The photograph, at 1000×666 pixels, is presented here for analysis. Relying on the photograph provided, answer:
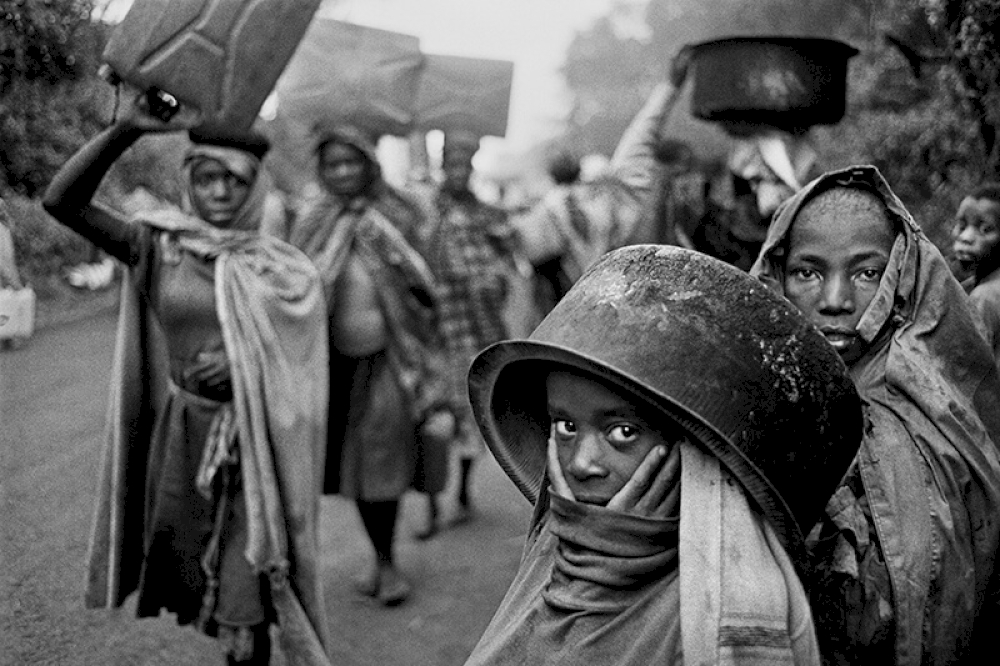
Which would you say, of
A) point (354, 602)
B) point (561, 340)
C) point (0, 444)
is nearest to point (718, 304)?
point (561, 340)

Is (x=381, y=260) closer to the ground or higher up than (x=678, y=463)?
closer to the ground

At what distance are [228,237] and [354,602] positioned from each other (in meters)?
2.28

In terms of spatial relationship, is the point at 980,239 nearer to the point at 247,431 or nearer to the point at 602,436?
the point at 602,436

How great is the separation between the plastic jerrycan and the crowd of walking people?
6.3 inches

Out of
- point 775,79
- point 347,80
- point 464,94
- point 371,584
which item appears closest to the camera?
point 775,79

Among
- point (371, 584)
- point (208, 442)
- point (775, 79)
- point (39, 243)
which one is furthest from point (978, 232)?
point (371, 584)

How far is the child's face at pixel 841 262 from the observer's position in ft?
8.55

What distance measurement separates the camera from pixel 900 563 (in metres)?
2.46

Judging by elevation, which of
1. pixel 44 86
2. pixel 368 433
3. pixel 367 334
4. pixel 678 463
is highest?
pixel 44 86

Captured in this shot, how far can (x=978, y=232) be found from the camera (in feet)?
12.4

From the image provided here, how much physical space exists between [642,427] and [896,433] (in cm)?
87

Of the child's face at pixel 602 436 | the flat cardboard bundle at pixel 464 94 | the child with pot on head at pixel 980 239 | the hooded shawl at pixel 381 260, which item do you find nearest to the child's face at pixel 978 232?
the child with pot on head at pixel 980 239

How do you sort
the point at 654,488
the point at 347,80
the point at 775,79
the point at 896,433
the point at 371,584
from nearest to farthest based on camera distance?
1. the point at 654,488
2. the point at 896,433
3. the point at 775,79
4. the point at 371,584
5. the point at 347,80

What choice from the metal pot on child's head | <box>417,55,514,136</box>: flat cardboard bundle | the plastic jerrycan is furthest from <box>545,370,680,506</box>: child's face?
<box>417,55,514,136</box>: flat cardboard bundle
